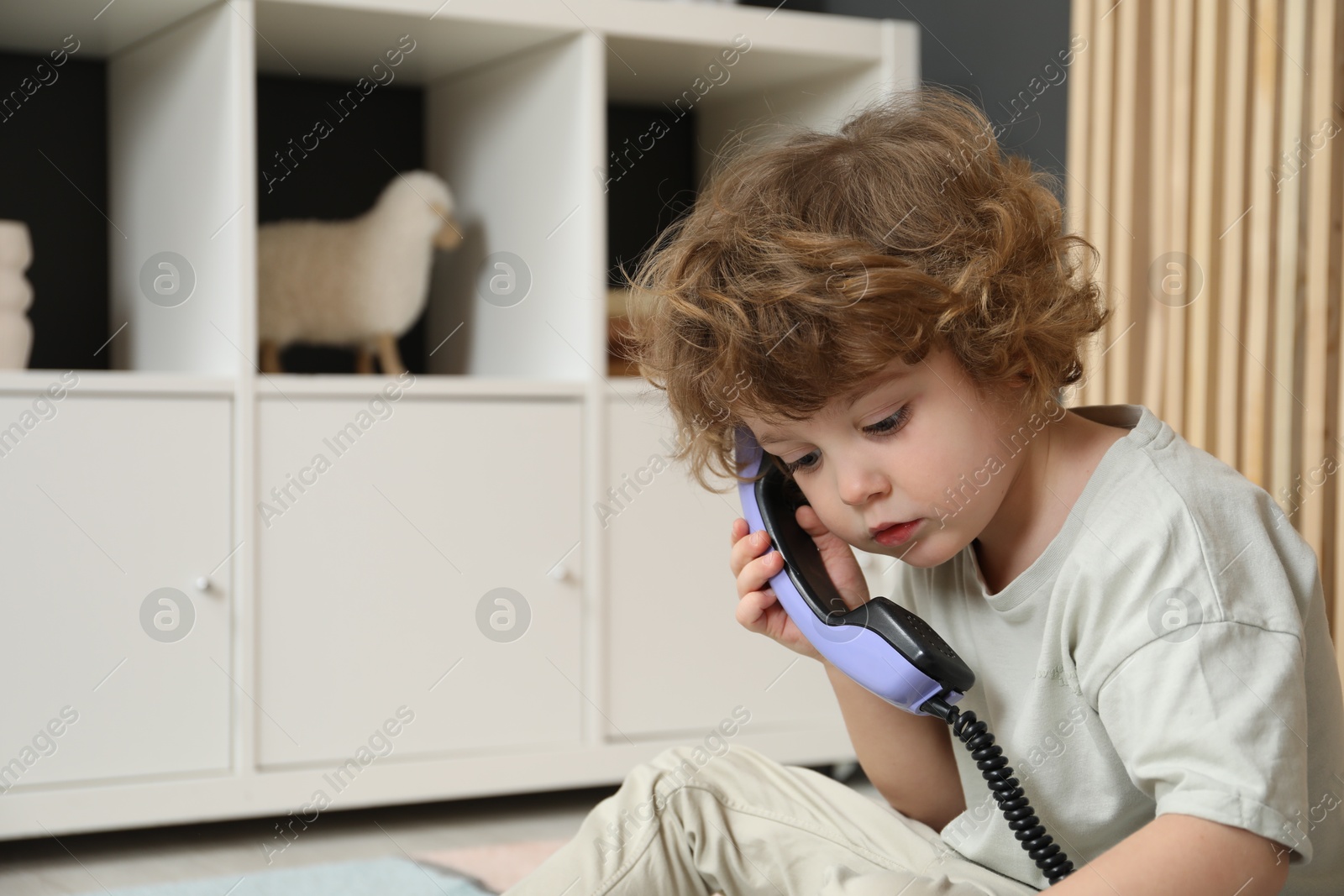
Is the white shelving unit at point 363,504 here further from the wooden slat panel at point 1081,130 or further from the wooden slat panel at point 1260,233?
the wooden slat panel at point 1260,233

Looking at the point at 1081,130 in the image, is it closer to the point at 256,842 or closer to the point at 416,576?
the point at 416,576

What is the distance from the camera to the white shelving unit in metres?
1.50

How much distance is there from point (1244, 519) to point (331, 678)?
1.16m

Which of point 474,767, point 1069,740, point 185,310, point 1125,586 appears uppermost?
point 185,310

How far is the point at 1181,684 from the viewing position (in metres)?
0.68

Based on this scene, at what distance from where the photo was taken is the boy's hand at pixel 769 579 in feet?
3.11

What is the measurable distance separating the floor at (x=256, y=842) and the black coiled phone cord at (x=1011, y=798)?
37.2 inches

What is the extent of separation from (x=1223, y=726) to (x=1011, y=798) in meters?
0.16

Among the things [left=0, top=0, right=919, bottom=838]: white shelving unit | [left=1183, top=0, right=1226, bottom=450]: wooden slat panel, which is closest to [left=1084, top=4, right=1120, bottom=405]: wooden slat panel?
[left=1183, top=0, right=1226, bottom=450]: wooden slat panel

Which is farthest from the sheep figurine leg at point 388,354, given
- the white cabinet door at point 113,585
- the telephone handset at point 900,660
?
the telephone handset at point 900,660

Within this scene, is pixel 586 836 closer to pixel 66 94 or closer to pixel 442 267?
pixel 442 267

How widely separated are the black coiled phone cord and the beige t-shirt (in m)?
0.06

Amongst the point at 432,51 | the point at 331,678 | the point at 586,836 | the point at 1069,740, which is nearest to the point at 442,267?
the point at 432,51

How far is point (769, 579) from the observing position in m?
0.95
